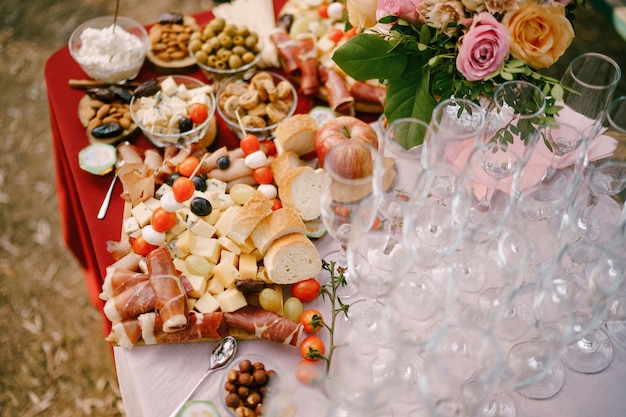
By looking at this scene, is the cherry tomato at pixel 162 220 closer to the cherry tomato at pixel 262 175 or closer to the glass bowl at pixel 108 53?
the cherry tomato at pixel 262 175

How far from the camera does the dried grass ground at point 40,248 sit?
7.80 ft

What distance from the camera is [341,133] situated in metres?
1.82

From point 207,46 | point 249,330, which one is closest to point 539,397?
point 249,330

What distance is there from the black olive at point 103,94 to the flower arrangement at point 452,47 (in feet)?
3.10

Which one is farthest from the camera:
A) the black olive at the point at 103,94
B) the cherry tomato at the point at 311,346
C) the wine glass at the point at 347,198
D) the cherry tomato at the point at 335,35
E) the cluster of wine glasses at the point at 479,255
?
the cherry tomato at the point at 335,35

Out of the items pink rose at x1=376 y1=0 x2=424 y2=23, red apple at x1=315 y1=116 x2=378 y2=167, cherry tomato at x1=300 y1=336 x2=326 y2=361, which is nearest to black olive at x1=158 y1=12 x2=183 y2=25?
red apple at x1=315 y1=116 x2=378 y2=167

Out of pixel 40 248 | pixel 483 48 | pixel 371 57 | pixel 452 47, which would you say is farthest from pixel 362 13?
pixel 40 248

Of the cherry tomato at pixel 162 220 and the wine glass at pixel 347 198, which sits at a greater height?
Answer: the wine glass at pixel 347 198

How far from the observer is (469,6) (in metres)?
1.37

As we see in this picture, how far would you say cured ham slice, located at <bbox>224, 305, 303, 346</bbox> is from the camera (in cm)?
144

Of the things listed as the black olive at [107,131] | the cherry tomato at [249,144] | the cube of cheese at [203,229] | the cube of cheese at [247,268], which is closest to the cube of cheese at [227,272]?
the cube of cheese at [247,268]

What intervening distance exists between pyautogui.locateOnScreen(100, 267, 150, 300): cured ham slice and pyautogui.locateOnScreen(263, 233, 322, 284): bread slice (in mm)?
346

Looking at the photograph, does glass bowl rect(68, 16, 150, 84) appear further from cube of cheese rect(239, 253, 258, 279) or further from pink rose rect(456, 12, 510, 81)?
pink rose rect(456, 12, 510, 81)

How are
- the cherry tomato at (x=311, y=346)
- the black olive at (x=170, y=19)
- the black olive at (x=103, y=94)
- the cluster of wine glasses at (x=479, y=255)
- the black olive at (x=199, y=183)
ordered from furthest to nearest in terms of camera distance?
the black olive at (x=170, y=19)
the black olive at (x=103, y=94)
the black olive at (x=199, y=183)
the cherry tomato at (x=311, y=346)
the cluster of wine glasses at (x=479, y=255)
